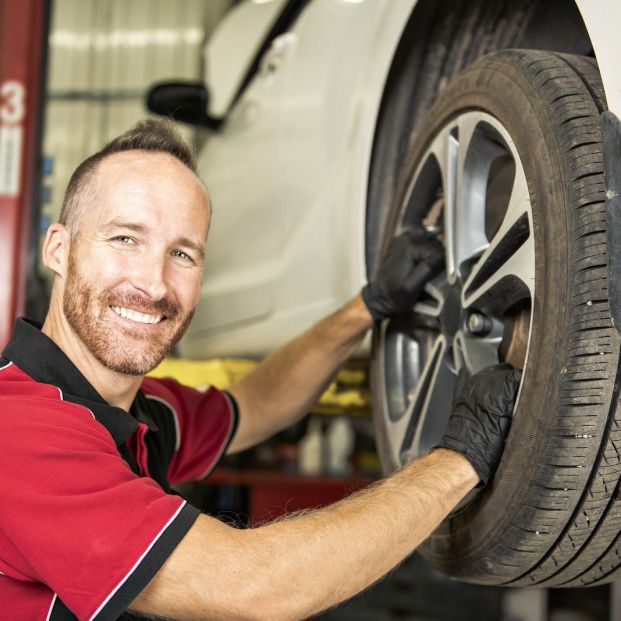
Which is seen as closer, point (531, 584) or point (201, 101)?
point (531, 584)

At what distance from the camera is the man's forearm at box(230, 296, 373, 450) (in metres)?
1.76

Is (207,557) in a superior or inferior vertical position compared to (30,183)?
inferior

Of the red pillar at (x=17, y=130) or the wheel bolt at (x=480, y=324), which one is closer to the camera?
the wheel bolt at (x=480, y=324)

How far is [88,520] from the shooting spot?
1088 millimetres

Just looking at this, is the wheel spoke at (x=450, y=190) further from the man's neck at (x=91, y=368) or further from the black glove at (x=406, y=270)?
the man's neck at (x=91, y=368)

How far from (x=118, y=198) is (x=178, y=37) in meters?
3.84

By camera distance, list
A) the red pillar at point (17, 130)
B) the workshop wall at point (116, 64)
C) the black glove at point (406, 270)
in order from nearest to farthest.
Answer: the black glove at point (406, 270) < the red pillar at point (17, 130) < the workshop wall at point (116, 64)

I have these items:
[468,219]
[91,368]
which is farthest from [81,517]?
[468,219]

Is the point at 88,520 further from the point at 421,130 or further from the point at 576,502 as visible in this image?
the point at 421,130

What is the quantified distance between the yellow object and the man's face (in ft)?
1.88

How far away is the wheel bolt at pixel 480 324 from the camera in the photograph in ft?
4.38

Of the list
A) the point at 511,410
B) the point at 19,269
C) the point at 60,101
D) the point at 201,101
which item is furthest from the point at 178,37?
the point at 511,410

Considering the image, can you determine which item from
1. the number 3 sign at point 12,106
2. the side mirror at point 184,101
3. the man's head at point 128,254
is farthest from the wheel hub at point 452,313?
the number 3 sign at point 12,106

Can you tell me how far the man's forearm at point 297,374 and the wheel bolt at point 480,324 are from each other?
0.38 meters
